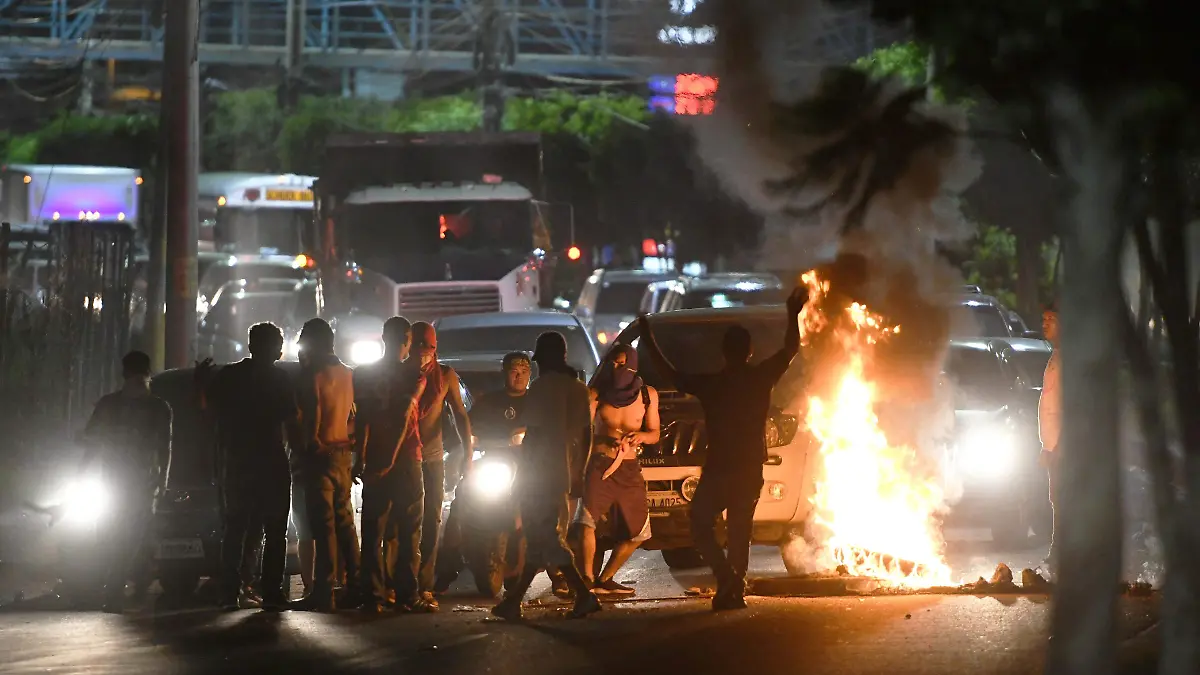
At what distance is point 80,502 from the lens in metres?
11.9

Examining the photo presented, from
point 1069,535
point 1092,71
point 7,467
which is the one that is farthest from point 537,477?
point 7,467

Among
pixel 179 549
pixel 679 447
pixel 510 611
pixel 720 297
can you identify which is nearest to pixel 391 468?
pixel 510 611

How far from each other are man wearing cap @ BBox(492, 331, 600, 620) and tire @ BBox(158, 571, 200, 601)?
2499 mm

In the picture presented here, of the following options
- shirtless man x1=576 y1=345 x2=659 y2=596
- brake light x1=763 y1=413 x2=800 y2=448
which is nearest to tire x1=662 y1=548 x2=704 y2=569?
brake light x1=763 y1=413 x2=800 y2=448

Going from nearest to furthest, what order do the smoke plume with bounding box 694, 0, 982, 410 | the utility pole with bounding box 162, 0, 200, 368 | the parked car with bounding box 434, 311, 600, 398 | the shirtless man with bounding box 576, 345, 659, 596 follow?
the smoke plume with bounding box 694, 0, 982, 410 < the shirtless man with bounding box 576, 345, 659, 596 < the parked car with bounding box 434, 311, 600, 398 < the utility pole with bounding box 162, 0, 200, 368

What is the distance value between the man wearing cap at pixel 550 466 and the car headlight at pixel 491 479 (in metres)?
0.90

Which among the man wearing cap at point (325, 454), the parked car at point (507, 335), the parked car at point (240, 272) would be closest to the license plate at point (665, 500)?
the man wearing cap at point (325, 454)

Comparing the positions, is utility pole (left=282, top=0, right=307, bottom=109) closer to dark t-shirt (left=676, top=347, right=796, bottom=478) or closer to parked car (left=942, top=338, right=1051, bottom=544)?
parked car (left=942, top=338, right=1051, bottom=544)

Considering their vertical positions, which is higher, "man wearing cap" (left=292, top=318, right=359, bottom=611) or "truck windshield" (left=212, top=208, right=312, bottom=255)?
"truck windshield" (left=212, top=208, right=312, bottom=255)

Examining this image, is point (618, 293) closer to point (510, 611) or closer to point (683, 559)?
point (683, 559)

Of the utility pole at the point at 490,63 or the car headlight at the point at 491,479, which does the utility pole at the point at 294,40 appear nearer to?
the utility pole at the point at 490,63

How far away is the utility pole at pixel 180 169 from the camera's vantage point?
17531 millimetres

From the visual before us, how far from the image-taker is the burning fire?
11547 millimetres

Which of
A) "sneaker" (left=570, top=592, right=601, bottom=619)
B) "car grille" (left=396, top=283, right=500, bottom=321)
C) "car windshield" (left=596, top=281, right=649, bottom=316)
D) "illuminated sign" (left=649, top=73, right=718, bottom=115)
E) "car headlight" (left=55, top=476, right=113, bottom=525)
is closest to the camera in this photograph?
"sneaker" (left=570, top=592, right=601, bottom=619)
